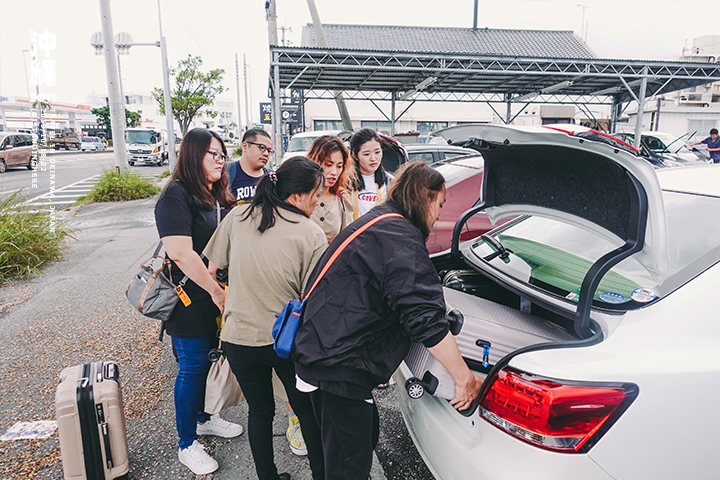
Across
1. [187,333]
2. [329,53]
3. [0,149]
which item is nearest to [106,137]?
[0,149]

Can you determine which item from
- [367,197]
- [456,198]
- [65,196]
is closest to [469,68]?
[456,198]

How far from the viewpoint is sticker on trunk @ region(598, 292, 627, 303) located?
1.68m

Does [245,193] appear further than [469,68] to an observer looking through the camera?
No

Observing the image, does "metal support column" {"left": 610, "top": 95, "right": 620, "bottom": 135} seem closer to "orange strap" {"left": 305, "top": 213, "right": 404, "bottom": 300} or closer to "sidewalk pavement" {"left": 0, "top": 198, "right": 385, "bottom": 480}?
"sidewalk pavement" {"left": 0, "top": 198, "right": 385, "bottom": 480}

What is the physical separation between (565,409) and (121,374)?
10.7ft

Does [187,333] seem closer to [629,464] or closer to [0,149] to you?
[629,464]

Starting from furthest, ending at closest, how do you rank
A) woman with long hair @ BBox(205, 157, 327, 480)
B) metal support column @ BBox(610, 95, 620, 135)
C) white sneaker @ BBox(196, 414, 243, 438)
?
metal support column @ BBox(610, 95, 620, 135), white sneaker @ BBox(196, 414, 243, 438), woman with long hair @ BBox(205, 157, 327, 480)

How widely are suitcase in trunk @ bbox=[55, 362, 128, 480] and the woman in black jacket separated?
1.16 m

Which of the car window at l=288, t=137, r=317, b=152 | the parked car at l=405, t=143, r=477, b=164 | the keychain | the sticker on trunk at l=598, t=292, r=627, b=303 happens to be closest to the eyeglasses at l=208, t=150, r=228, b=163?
the keychain

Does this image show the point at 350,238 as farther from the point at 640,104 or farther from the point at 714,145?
the point at 640,104

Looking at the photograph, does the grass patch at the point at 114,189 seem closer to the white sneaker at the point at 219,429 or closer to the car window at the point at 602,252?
the white sneaker at the point at 219,429

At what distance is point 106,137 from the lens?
47062mm

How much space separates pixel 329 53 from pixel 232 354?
42.3 feet

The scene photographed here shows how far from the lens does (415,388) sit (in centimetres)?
176
